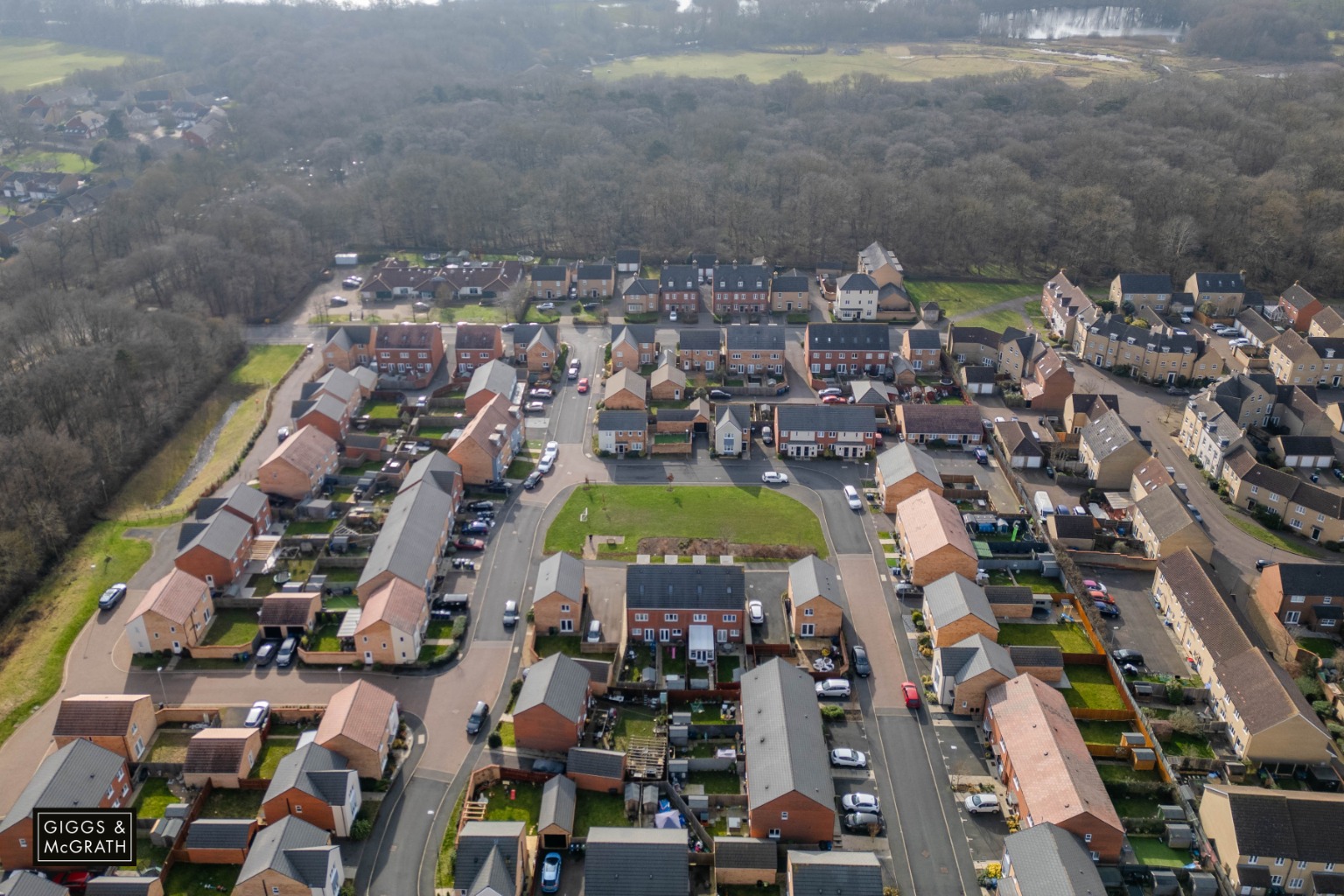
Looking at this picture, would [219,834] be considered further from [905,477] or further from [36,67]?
[36,67]

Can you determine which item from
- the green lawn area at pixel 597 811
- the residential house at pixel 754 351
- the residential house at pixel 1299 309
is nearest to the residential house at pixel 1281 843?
the green lawn area at pixel 597 811

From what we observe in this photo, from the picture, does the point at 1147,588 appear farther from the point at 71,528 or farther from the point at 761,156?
the point at 761,156

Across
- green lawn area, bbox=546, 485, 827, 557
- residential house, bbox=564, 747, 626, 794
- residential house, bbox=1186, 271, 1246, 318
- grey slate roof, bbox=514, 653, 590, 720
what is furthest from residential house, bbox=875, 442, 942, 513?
residential house, bbox=1186, 271, 1246, 318

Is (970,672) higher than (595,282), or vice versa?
(595,282)

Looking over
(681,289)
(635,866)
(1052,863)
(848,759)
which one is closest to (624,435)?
(681,289)

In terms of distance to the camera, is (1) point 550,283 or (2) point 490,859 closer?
(2) point 490,859

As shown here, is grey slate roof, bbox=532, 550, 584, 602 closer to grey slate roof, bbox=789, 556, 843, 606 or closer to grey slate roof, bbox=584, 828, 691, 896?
grey slate roof, bbox=789, 556, 843, 606
